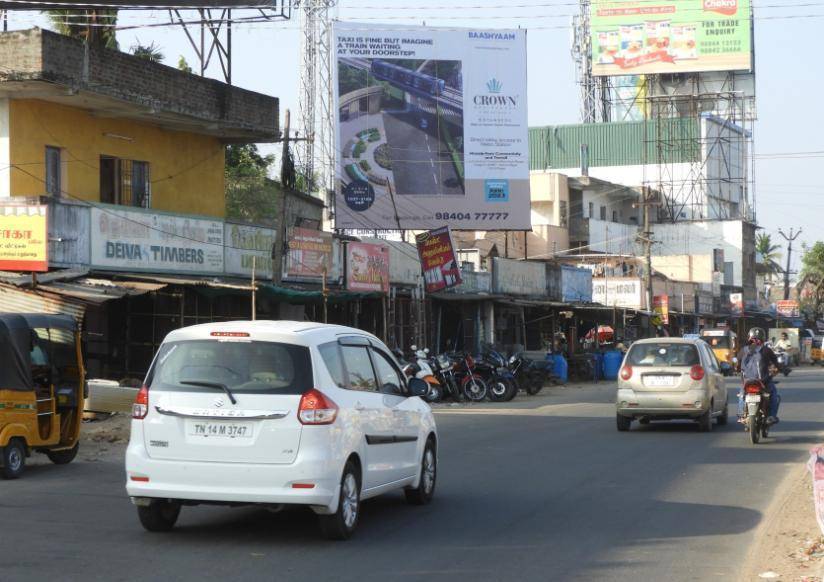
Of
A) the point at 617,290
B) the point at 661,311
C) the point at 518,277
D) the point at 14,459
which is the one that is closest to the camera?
the point at 14,459

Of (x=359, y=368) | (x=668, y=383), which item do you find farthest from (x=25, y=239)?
(x=359, y=368)

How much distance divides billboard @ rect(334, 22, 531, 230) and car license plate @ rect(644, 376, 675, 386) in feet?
77.4

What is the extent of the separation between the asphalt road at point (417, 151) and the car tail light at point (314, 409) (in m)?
35.0

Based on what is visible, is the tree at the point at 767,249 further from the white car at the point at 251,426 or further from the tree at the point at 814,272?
the white car at the point at 251,426

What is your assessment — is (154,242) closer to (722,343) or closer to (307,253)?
(307,253)

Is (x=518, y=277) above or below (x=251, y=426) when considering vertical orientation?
above

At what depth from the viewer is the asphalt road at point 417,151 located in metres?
43.9

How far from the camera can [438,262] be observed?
3522 centimetres

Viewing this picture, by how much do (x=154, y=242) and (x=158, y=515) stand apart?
671 inches

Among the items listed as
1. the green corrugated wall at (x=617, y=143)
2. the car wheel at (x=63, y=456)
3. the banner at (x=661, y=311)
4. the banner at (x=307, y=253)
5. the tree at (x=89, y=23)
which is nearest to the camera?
the car wheel at (x=63, y=456)

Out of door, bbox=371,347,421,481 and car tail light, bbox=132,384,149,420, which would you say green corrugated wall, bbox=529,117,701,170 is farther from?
car tail light, bbox=132,384,149,420

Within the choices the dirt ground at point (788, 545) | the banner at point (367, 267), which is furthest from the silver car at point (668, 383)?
the banner at point (367, 267)

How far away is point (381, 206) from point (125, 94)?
18024 mm

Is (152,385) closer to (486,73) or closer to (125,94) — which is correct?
(125,94)
